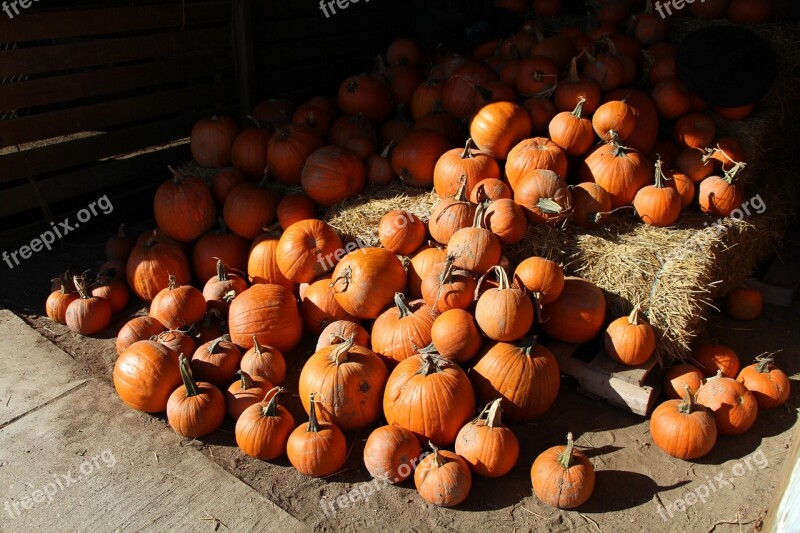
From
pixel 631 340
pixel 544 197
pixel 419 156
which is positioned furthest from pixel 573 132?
pixel 631 340

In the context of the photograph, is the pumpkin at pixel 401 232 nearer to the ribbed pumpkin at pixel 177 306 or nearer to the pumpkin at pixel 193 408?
the ribbed pumpkin at pixel 177 306

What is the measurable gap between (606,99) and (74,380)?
445 cm

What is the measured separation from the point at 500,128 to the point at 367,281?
1639mm

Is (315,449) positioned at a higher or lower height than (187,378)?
lower

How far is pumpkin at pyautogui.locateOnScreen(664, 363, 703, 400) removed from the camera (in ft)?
13.0

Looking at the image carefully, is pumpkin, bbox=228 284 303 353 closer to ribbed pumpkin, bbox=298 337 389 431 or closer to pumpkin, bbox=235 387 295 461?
ribbed pumpkin, bbox=298 337 389 431

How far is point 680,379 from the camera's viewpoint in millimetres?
4008

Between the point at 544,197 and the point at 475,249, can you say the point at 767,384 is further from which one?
the point at 475,249

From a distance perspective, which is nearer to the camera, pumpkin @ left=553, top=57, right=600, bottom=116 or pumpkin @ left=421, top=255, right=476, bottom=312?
pumpkin @ left=421, top=255, right=476, bottom=312

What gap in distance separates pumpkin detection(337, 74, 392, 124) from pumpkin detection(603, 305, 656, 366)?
9.86ft

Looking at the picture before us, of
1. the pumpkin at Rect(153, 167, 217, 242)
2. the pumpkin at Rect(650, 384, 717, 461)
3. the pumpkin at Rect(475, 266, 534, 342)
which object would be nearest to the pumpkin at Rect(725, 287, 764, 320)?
the pumpkin at Rect(650, 384, 717, 461)

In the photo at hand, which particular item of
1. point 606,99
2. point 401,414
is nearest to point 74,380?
point 401,414

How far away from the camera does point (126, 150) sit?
6273 mm

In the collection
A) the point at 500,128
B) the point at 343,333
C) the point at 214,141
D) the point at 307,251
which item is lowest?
the point at 343,333
